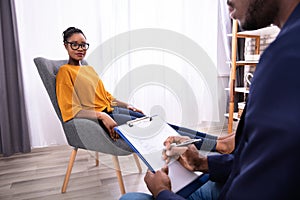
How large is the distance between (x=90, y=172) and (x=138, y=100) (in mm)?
1009

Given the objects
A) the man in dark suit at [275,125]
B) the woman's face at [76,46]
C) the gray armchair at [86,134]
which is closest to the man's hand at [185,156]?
the man in dark suit at [275,125]

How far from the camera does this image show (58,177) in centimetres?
166

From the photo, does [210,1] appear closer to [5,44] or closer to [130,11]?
[130,11]

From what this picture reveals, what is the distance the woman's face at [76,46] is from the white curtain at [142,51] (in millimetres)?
709

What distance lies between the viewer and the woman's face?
149cm

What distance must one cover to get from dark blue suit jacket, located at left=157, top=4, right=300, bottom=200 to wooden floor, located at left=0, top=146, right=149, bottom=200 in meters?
1.24

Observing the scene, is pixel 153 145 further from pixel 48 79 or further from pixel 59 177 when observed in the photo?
pixel 59 177

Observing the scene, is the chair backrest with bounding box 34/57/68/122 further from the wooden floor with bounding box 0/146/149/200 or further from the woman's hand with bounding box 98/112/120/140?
the wooden floor with bounding box 0/146/149/200

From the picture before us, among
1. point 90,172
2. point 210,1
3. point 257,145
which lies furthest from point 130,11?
point 257,145

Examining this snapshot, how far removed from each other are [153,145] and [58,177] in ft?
3.92

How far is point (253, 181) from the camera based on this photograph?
0.34 meters

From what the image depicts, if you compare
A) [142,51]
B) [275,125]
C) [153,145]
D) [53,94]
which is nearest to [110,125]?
[53,94]

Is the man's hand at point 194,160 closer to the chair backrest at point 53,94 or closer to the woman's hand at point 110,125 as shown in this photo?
the woman's hand at point 110,125

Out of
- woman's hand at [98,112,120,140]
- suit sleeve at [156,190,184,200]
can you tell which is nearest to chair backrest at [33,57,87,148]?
woman's hand at [98,112,120,140]
